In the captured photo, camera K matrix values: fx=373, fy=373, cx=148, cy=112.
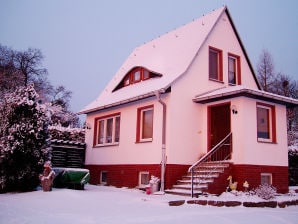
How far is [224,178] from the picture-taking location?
12.8m

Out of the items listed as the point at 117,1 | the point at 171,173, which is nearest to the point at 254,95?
the point at 171,173

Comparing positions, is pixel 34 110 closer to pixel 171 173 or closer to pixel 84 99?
pixel 171 173

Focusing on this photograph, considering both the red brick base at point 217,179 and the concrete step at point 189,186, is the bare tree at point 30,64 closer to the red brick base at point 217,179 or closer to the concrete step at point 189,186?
the red brick base at point 217,179

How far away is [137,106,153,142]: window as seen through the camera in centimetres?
1521

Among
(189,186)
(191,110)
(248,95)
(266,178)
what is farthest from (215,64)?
(189,186)

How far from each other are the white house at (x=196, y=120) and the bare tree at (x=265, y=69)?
17.5 metres

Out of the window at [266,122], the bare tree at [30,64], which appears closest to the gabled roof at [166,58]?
the window at [266,122]

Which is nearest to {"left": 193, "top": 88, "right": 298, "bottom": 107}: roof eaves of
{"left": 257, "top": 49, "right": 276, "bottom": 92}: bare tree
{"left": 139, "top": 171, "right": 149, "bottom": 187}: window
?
{"left": 139, "top": 171, "right": 149, "bottom": 187}: window

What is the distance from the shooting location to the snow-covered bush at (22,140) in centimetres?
1220

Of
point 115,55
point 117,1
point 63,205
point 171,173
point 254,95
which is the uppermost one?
point 117,1

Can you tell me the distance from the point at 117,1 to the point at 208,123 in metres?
174

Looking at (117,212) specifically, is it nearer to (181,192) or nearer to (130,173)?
(181,192)

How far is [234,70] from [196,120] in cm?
391

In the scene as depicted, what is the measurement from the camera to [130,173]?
50.8ft
